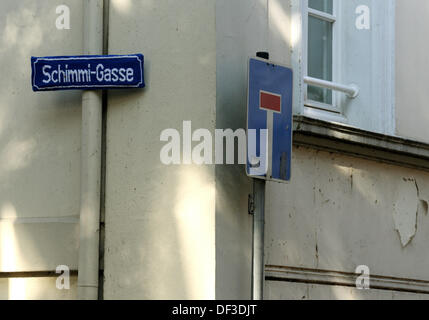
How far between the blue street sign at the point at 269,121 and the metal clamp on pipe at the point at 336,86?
0.95 meters

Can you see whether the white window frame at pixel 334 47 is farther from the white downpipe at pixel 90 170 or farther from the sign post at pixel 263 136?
the white downpipe at pixel 90 170

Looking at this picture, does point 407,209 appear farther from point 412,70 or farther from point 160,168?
point 160,168

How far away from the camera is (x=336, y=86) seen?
861 centimetres

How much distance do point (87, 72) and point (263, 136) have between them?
4.28ft

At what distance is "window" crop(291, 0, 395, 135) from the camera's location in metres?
8.62

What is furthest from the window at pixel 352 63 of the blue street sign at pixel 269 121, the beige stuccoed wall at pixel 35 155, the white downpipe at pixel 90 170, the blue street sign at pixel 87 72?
the beige stuccoed wall at pixel 35 155

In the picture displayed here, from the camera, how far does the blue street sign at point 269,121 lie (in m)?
7.15

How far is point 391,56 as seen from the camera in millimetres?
8859

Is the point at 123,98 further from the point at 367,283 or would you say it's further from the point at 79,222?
the point at 367,283

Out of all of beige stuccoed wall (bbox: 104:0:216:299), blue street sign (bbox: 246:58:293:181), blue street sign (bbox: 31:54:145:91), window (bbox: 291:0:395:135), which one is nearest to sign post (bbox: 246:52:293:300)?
blue street sign (bbox: 246:58:293:181)
